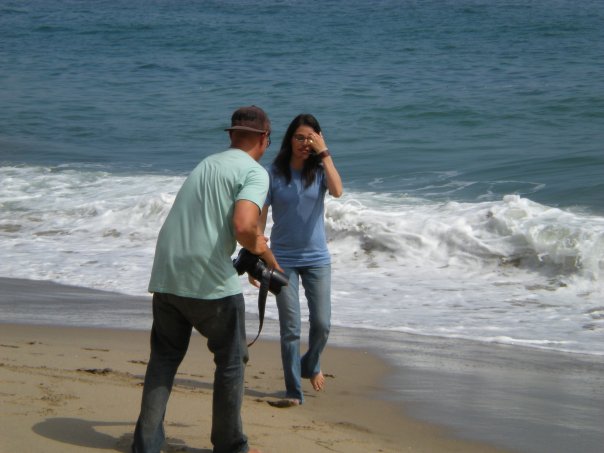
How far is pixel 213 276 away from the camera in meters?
3.81

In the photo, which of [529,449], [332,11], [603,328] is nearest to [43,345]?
[529,449]

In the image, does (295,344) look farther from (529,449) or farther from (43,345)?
(43,345)

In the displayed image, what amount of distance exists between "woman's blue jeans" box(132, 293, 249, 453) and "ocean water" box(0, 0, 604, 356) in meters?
3.19

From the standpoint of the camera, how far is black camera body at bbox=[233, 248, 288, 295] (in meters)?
4.06

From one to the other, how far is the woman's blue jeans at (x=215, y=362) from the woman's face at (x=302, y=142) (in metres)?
1.42

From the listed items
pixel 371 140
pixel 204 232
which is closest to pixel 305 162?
pixel 204 232

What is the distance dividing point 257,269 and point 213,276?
1.07 ft

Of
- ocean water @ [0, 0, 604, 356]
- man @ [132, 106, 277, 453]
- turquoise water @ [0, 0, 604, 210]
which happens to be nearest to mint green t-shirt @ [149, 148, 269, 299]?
man @ [132, 106, 277, 453]

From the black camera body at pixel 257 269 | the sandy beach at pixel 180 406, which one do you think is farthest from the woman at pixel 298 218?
the black camera body at pixel 257 269

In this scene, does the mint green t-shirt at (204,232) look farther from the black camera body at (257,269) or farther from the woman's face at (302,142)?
the woman's face at (302,142)

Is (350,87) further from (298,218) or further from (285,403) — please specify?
(285,403)

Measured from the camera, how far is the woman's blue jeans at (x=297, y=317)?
5.20 m

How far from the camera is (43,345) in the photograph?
20.5 ft

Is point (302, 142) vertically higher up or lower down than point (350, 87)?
lower down
